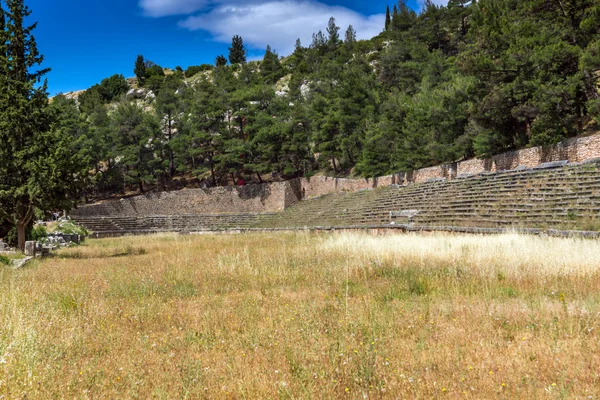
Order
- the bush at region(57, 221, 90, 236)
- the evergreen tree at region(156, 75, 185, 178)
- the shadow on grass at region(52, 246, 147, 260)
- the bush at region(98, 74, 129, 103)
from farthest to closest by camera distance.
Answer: the bush at region(98, 74, 129, 103)
the evergreen tree at region(156, 75, 185, 178)
the bush at region(57, 221, 90, 236)
the shadow on grass at region(52, 246, 147, 260)

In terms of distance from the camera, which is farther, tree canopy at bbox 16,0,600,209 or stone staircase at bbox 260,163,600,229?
tree canopy at bbox 16,0,600,209

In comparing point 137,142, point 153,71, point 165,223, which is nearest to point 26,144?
point 165,223

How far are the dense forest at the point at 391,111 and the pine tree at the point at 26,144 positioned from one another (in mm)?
1286

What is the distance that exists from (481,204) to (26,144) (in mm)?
22351

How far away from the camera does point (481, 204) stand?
68.8 feet

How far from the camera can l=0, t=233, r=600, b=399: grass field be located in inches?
155

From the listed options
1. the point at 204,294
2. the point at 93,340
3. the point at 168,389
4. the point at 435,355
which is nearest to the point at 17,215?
the point at 204,294

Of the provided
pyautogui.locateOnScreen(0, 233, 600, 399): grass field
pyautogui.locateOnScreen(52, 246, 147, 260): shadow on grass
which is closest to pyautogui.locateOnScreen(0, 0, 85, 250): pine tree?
pyautogui.locateOnScreen(52, 246, 147, 260): shadow on grass

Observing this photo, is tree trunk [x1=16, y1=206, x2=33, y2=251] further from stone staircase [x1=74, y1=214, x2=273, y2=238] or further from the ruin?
stone staircase [x1=74, y1=214, x2=273, y2=238]

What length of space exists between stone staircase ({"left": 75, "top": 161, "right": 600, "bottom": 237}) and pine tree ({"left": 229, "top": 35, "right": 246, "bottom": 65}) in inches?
3560

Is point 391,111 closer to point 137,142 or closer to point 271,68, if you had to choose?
point 137,142

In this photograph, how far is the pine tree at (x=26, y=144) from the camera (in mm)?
16531

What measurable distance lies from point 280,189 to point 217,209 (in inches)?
341

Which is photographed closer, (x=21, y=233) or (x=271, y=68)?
(x=21, y=233)
